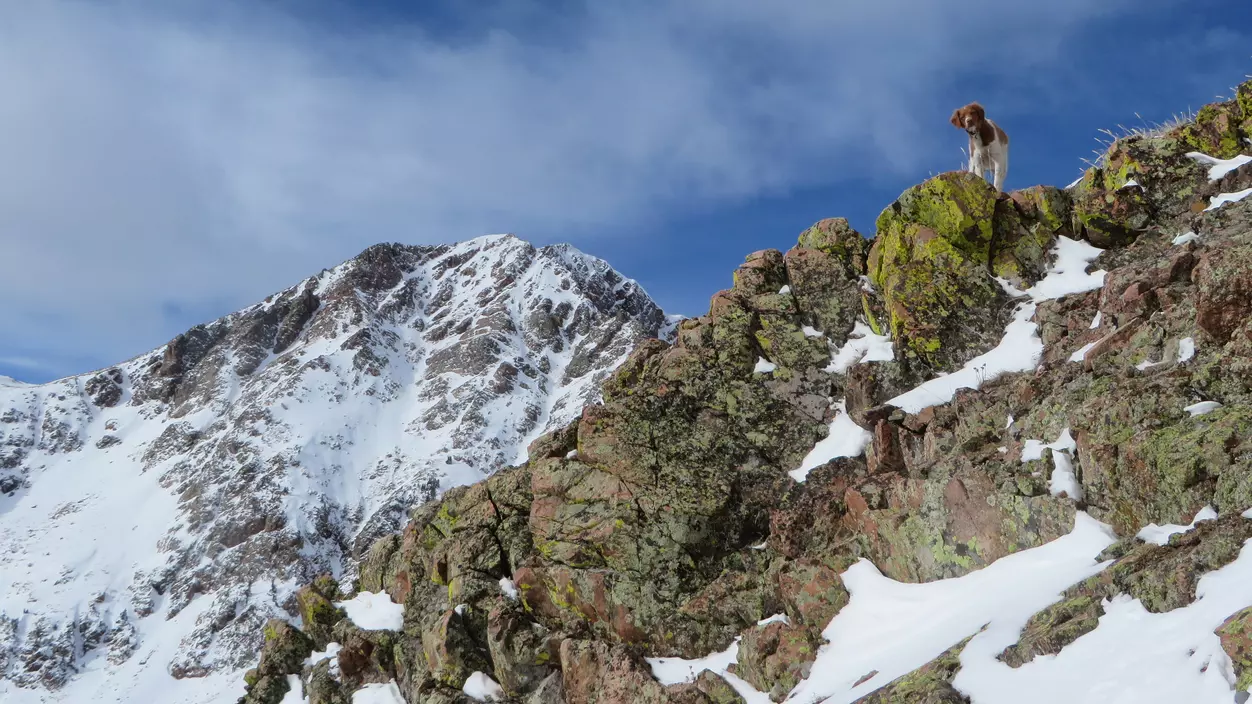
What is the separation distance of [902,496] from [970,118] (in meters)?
10.0

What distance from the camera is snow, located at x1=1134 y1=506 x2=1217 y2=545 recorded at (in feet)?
24.2

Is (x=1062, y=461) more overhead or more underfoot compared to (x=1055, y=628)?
more overhead

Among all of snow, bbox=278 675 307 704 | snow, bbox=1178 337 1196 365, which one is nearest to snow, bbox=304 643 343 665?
snow, bbox=278 675 307 704

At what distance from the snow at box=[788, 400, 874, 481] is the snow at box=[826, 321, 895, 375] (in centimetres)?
128

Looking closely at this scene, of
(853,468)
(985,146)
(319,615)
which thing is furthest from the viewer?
(319,615)

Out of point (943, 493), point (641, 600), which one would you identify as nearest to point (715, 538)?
point (641, 600)

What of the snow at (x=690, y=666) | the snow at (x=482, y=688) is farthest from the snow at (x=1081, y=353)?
the snow at (x=482, y=688)

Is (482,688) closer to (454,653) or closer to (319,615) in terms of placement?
(454,653)

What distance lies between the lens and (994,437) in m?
11.6

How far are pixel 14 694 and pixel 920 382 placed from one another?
8927 centimetres

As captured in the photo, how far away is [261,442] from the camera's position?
323 feet

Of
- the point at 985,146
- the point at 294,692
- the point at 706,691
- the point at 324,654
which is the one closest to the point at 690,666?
the point at 706,691

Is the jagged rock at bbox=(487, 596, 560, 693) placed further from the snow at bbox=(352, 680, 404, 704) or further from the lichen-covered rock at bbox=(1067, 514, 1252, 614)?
the lichen-covered rock at bbox=(1067, 514, 1252, 614)

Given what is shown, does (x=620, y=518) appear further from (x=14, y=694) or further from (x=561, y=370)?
(x=561, y=370)
